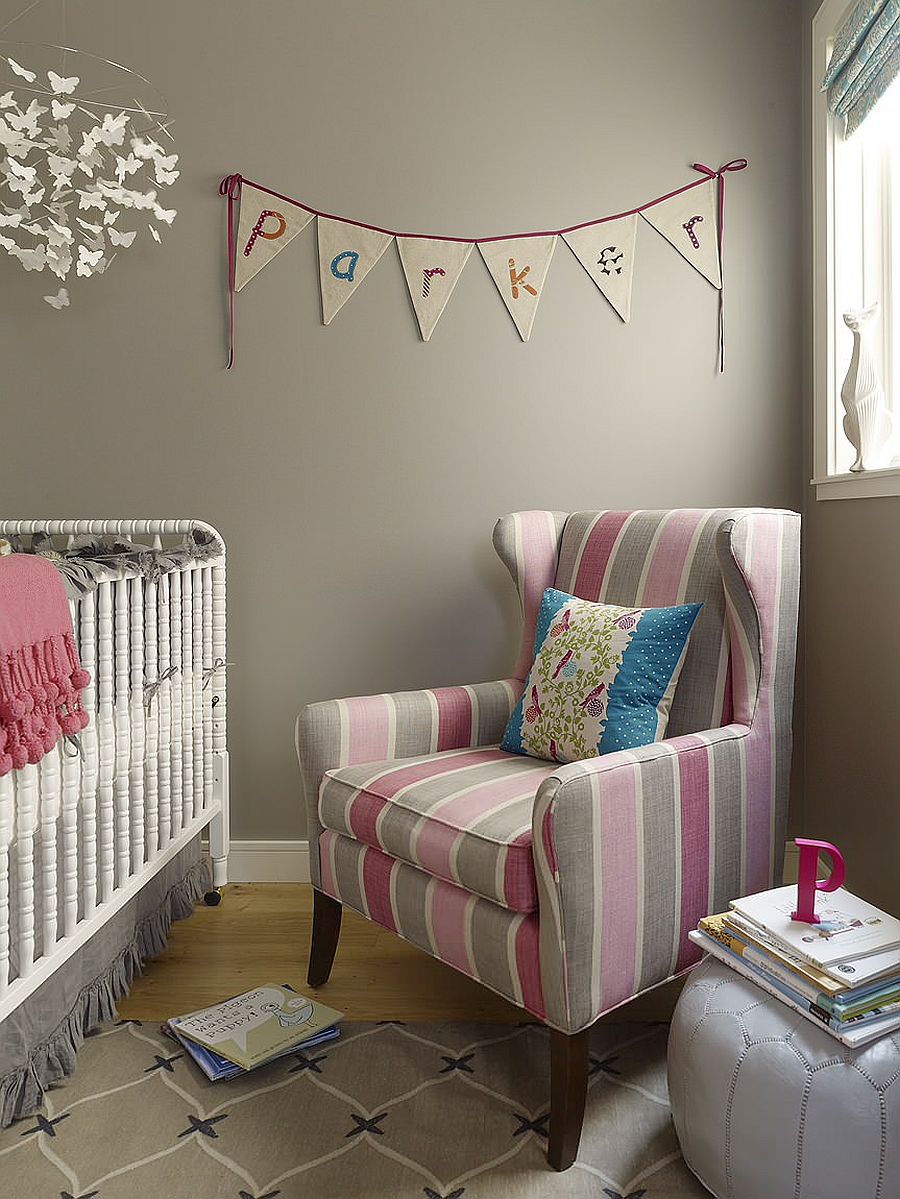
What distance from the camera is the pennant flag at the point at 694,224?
2.43 meters

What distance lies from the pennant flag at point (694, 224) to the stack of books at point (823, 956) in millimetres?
1572

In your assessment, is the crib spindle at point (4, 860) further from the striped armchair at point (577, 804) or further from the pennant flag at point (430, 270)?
the pennant flag at point (430, 270)

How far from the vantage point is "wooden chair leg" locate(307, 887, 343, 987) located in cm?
198

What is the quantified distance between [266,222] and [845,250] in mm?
1382

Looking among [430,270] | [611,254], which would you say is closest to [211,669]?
[430,270]

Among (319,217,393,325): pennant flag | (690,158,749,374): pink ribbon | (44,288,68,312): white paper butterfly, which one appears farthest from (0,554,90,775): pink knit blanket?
(690,158,749,374): pink ribbon

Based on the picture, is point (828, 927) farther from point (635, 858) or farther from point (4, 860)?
point (4, 860)

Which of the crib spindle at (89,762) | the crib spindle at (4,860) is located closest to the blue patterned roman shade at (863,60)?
the crib spindle at (89,762)

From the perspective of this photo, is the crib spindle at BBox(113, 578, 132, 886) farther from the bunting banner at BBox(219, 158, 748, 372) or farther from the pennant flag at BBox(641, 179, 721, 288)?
the pennant flag at BBox(641, 179, 721, 288)

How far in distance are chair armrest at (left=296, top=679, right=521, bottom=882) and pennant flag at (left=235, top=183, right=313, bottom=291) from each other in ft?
3.93

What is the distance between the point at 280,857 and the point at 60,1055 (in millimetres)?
993

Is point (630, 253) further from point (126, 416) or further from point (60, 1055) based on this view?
point (60, 1055)

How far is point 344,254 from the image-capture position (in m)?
2.47

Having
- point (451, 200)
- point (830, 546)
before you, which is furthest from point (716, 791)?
point (451, 200)
